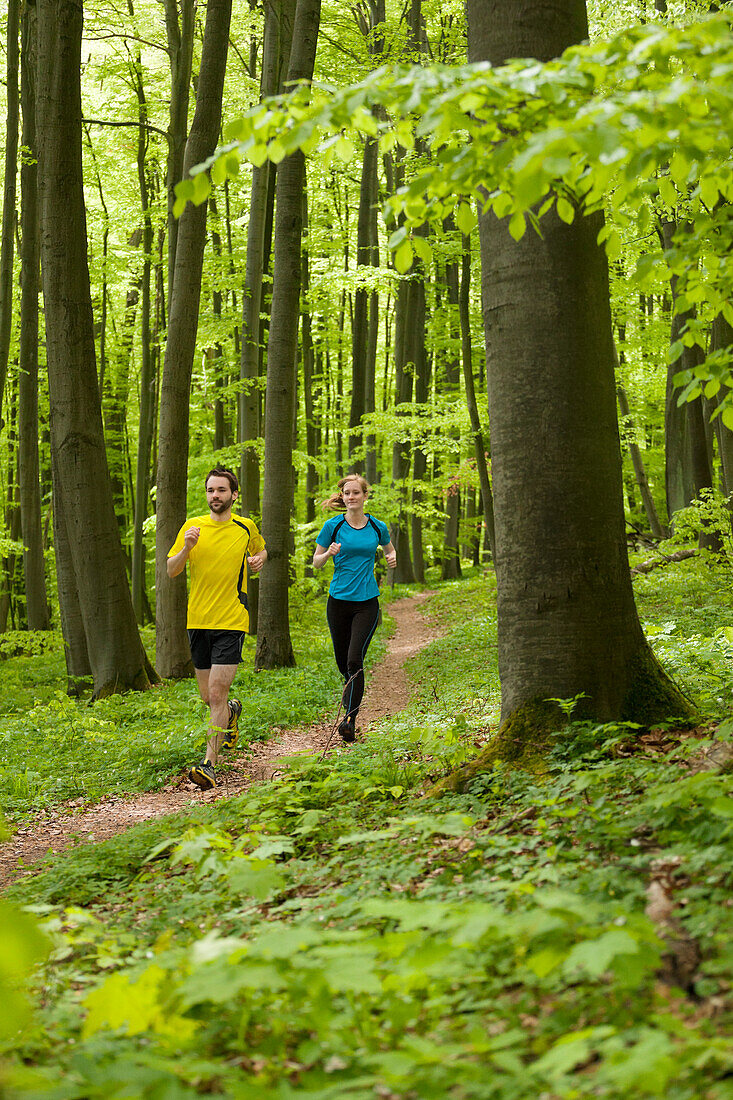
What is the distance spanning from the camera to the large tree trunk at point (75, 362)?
10188 mm

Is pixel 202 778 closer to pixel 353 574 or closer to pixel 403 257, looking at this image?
pixel 353 574

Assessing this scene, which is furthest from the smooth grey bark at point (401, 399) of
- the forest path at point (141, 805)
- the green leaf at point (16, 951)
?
the green leaf at point (16, 951)

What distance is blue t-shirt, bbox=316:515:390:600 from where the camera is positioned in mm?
7809

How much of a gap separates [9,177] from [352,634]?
1154 centimetres

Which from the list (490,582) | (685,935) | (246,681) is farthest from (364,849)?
(490,582)

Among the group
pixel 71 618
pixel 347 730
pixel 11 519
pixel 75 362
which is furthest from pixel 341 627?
pixel 11 519

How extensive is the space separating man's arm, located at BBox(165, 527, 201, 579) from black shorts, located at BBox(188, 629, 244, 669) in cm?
54

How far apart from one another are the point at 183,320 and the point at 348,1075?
36.1 feet

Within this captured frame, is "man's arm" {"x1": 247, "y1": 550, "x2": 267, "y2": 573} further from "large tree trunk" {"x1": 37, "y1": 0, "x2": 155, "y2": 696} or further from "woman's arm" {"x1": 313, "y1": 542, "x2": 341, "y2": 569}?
"large tree trunk" {"x1": 37, "y1": 0, "x2": 155, "y2": 696}

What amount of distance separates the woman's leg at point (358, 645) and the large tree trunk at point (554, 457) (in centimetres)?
Answer: 291

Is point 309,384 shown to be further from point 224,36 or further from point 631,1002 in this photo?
point 631,1002

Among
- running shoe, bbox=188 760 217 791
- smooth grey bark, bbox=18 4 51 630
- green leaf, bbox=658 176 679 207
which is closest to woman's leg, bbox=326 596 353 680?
running shoe, bbox=188 760 217 791

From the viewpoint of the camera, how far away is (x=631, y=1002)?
2.28m

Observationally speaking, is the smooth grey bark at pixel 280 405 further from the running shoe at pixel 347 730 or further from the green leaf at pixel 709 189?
the green leaf at pixel 709 189
